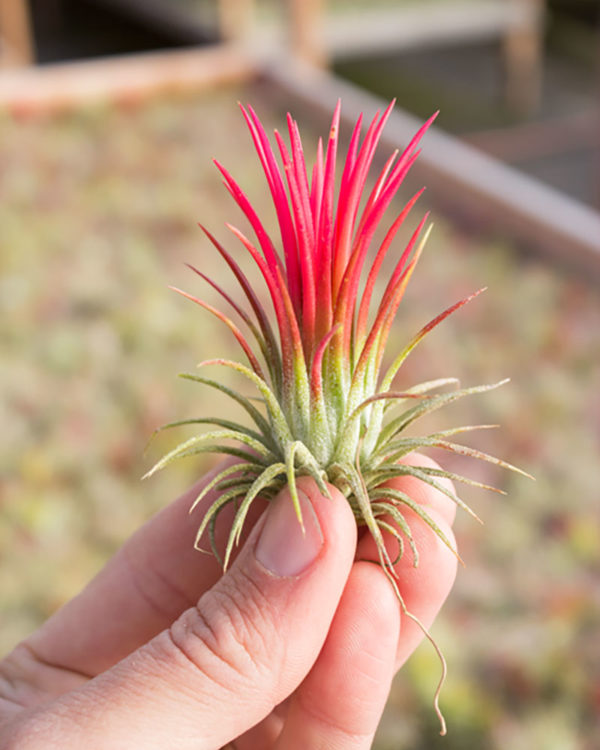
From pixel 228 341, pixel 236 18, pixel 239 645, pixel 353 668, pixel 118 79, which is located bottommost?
pixel 228 341

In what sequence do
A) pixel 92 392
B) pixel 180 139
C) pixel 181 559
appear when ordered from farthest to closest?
pixel 180 139
pixel 92 392
pixel 181 559

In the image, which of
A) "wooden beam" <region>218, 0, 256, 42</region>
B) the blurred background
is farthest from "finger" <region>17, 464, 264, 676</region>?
"wooden beam" <region>218, 0, 256, 42</region>

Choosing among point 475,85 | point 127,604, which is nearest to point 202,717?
point 127,604

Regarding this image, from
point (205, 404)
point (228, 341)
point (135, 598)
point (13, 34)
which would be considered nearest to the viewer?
point (135, 598)

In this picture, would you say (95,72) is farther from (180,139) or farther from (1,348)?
(1,348)

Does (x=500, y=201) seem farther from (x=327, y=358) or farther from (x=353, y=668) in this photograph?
(x=353, y=668)

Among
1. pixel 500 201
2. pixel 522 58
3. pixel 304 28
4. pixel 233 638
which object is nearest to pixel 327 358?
pixel 233 638

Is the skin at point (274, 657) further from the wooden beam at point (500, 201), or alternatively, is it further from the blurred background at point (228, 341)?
the wooden beam at point (500, 201)

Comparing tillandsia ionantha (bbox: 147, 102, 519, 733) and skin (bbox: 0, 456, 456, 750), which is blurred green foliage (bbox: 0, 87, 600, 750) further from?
tillandsia ionantha (bbox: 147, 102, 519, 733)
